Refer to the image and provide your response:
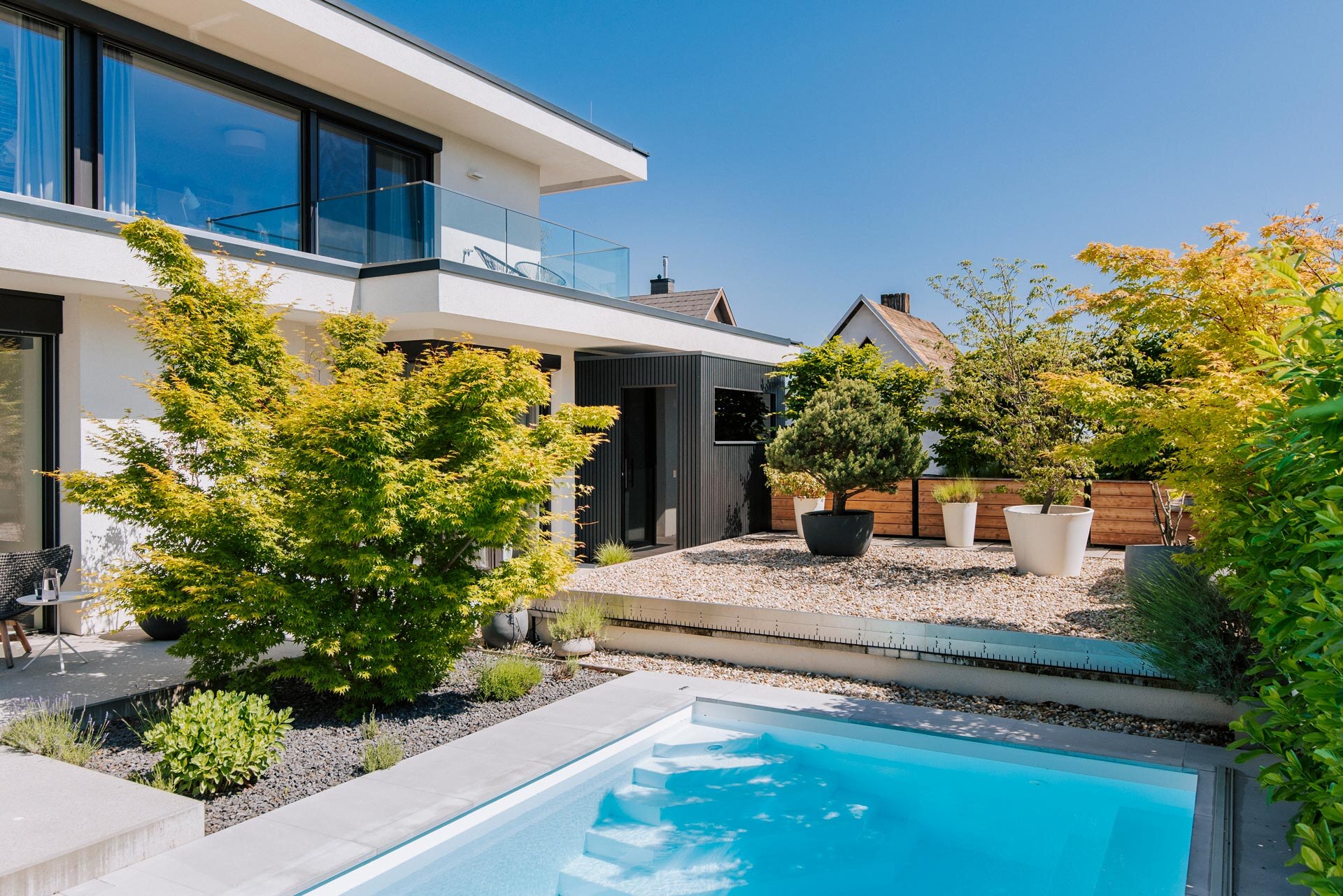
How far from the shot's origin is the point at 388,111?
12.3m

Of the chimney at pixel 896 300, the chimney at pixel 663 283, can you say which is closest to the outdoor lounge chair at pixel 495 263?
the chimney at pixel 663 283

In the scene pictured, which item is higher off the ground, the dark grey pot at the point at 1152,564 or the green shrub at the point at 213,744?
the dark grey pot at the point at 1152,564

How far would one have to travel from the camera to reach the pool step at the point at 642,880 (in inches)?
176

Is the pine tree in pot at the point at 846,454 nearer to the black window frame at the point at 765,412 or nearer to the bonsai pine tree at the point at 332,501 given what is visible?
the black window frame at the point at 765,412

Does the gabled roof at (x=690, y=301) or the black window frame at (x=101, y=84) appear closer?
the black window frame at (x=101, y=84)

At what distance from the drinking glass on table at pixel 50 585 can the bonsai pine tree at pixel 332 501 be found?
1.09 meters

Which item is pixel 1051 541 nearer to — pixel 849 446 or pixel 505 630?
pixel 849 446

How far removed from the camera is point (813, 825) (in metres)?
5.26

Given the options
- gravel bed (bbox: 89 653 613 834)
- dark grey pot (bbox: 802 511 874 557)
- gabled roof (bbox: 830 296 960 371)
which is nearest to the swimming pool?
gravel bed (bbox: 89 653 613 834)

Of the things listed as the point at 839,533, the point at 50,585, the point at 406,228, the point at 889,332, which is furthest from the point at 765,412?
the point at 50,585

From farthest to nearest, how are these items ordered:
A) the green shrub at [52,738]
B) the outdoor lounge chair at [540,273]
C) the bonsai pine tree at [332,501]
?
1. the outdoor lounge chair at [540,273]
2. the bonsai pine tree at [332,501]
3. the green shrub at [52,738]

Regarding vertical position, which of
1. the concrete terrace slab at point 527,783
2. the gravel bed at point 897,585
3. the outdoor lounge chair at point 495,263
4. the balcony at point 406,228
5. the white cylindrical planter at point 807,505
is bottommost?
the concrete terrace slab at point 527,783

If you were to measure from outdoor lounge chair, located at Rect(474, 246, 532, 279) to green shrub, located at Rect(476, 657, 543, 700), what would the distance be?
5.68 meters

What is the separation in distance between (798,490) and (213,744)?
11.0 meters
